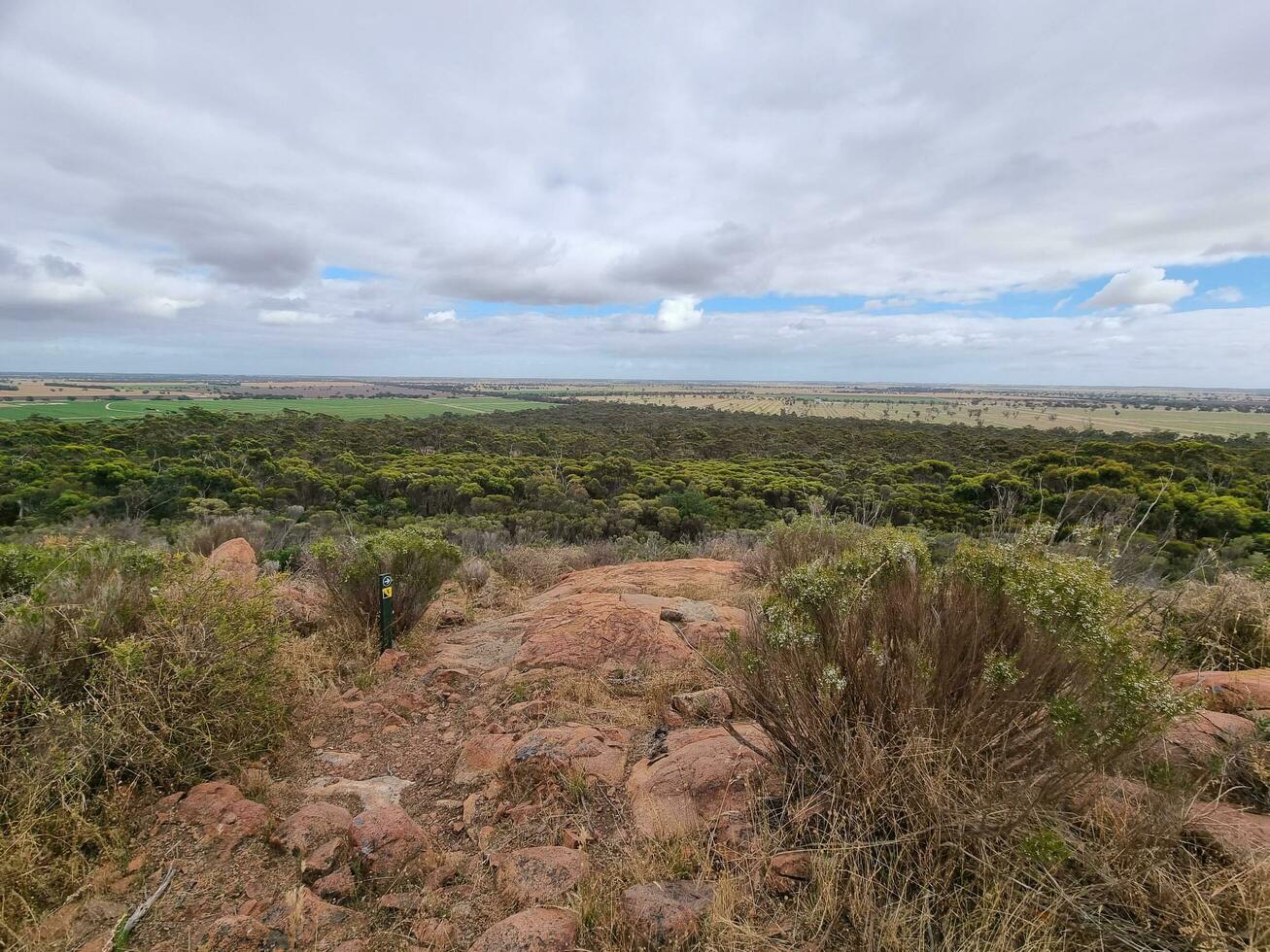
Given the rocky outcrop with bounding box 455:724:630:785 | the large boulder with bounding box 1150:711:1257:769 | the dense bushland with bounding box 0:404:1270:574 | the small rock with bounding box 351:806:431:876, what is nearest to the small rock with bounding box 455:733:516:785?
the rocky outcrop with bounding box 455:724:630:785

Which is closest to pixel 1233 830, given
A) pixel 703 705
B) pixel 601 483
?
pixel 703 705

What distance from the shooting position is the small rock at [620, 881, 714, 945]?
2.12m

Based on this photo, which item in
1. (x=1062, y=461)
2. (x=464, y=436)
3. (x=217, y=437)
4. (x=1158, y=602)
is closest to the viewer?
(x=1158, y=602)

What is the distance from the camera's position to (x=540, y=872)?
8.54 ft

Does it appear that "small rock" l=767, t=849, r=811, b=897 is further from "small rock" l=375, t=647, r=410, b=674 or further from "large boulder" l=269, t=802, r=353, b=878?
"small rock" l=375, t=647, r=410, b=674

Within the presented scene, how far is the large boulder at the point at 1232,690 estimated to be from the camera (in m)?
3.45

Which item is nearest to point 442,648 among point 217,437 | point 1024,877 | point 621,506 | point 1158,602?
point 1024,877

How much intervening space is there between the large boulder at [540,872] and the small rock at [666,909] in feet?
0.97

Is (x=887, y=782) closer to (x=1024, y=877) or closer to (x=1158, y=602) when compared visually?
(x=1024, y=877)

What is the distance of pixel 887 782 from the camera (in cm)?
237

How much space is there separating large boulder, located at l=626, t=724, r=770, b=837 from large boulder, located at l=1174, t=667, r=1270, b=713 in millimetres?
2668

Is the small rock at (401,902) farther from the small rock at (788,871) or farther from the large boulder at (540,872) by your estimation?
the small rock at (788,871)

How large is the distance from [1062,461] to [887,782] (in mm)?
31487

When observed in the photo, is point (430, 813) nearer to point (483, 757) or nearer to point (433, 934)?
point (483, 757)
